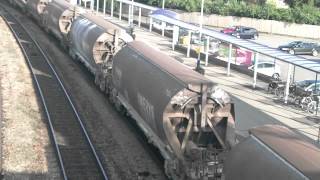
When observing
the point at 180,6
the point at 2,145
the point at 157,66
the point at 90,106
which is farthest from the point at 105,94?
the point at 180,6

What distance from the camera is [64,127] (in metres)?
20.9

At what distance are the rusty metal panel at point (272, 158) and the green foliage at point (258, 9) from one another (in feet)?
216

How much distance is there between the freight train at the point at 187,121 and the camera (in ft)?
30.3

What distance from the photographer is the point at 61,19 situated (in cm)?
3447

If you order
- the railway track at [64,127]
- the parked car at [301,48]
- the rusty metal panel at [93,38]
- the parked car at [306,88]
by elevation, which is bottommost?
the railway track at [64,127]

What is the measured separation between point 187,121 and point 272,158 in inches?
213

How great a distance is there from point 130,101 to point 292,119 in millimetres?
8412

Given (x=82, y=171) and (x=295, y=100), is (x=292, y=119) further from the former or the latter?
(x=82, y=171)


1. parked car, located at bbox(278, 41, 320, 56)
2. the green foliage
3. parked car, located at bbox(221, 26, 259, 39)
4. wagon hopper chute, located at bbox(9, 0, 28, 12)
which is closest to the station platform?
parked car, located at bbox(278, 41, 320, 56)

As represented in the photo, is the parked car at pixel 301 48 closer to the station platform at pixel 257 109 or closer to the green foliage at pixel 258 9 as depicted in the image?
the green foliage at pixel 258 9

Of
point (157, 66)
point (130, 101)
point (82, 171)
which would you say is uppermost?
point (157, 66)

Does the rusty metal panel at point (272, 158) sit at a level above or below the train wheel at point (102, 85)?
above

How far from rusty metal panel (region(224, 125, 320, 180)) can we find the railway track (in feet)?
23.1

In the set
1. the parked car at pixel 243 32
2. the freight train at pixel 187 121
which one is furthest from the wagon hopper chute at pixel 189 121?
the parked car at pixel 243 32
